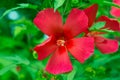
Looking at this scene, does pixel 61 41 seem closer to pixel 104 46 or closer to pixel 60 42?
pixel 60 42

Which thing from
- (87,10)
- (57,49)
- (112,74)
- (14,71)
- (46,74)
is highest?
(87,10)

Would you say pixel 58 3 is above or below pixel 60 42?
above

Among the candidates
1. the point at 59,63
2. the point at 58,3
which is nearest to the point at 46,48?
the point at 59,63

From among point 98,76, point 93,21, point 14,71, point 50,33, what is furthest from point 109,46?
point 14,71

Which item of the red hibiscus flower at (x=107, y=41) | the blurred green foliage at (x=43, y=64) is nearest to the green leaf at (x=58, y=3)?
the blurred green foliage at (x=43, y=64)

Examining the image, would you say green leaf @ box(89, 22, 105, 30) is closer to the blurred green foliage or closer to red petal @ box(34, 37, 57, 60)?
the blurred green foliage

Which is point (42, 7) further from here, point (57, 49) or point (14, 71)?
point (14, 71)
